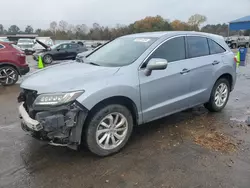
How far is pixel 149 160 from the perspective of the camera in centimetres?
339

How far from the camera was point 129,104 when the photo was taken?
3.62m

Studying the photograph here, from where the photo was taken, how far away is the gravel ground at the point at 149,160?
2928 mm

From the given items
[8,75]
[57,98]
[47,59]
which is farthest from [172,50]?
[47,59]

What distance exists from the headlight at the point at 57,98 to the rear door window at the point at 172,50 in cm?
148

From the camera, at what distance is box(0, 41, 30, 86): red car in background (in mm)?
8492

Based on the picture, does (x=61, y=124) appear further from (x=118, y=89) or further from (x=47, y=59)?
(x=47, y=59)

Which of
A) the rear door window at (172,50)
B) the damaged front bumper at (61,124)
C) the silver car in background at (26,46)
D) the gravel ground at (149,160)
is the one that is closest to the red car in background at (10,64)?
the gravel ground at (149,160)

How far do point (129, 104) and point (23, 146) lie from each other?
1769mm

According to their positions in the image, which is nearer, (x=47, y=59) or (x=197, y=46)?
(x=197, y=46)

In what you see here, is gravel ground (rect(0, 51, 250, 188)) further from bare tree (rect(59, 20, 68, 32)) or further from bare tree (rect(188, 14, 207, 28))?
bare tree (rect(188, 14, 207, 28))

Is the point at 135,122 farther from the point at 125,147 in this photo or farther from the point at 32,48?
the point at 32,48

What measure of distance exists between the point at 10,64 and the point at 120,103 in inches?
256

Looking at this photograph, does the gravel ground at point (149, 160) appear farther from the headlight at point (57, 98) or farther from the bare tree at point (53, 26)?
the bare tree at point (53, 26)

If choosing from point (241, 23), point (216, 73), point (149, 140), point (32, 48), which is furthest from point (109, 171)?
point (241, 23)
